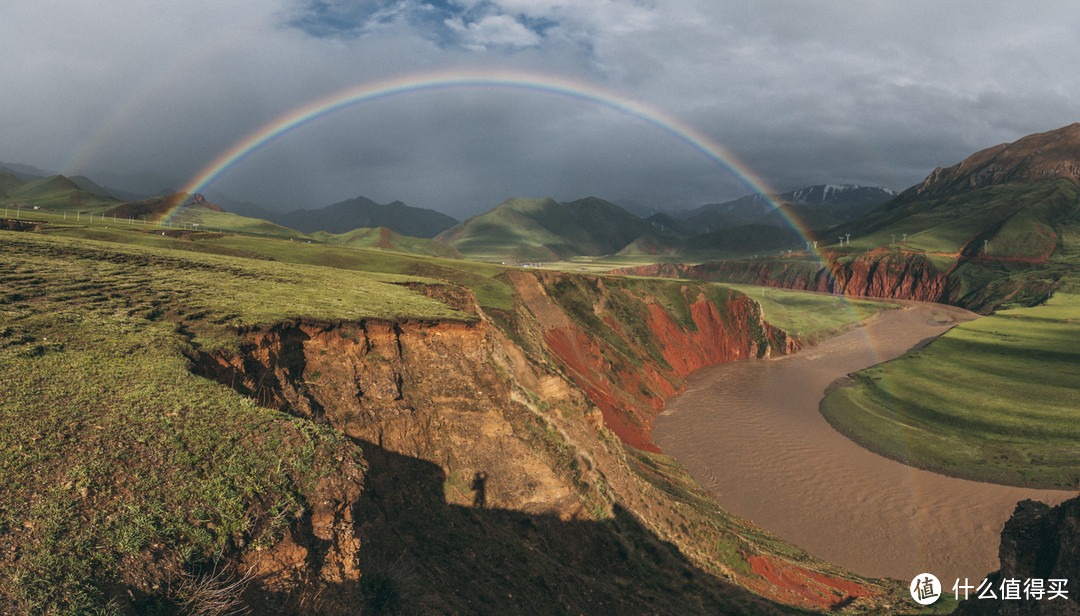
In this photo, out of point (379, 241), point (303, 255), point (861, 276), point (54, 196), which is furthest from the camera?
point (861, 276)

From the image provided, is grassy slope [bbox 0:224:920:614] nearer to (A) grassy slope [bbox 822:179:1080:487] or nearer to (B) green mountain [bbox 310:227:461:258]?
(A) grassy slope [bbox 822:179:1080:487]

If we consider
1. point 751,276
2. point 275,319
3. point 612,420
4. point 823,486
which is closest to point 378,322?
point 275,319

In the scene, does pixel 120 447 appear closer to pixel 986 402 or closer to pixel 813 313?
pixel 986 402

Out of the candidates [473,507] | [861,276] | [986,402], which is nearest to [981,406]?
[986,402]

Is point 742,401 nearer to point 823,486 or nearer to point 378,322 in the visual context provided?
point 823,486

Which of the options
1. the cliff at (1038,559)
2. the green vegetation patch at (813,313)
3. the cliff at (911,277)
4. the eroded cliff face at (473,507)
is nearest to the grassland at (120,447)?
the eroded cliff face at (473,507)

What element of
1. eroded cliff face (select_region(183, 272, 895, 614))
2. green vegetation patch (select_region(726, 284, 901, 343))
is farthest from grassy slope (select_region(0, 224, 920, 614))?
green vegetation patch (select_region(726, 284, 901, 343))
